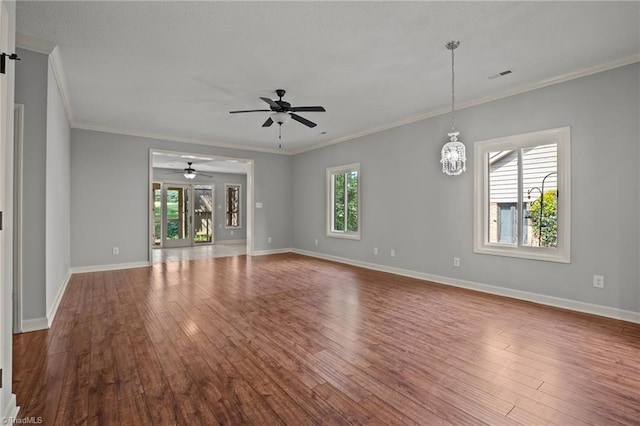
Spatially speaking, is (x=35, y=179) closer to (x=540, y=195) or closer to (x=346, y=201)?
(x=346, y=201)

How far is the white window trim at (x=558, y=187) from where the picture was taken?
148 inches

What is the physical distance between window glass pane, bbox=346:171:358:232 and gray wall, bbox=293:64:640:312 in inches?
12.4

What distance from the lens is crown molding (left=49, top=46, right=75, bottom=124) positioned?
3.21 m

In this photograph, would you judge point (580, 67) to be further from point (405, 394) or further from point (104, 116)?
point (104, 116)

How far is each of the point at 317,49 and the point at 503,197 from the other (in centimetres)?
320

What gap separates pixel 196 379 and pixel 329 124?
4830 millimetres

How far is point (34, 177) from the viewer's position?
307 centimetres

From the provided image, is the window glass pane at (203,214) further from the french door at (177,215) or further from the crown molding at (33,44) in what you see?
the crown molding at (33,44)

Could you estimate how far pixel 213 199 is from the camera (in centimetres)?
1137

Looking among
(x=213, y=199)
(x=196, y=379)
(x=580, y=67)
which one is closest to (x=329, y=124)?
(x=580, y=67)

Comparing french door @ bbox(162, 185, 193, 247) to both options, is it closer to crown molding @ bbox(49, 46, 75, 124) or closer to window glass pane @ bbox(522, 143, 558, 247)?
crown molding @ bbox(49, 46, 75, 124)

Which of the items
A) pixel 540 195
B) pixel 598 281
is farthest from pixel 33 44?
pixel 598 281

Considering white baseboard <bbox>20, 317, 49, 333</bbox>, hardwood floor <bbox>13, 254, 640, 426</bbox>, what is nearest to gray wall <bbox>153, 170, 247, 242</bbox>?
hardwood floor <bbox>13, 254, 640, 426</bbox>

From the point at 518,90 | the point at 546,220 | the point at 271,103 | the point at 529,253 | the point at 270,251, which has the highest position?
the point at 518,90
